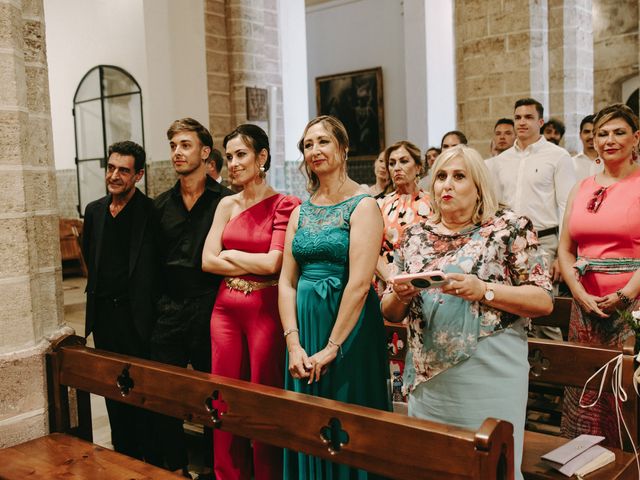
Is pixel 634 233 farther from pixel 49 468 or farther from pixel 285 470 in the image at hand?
pixel 49 468

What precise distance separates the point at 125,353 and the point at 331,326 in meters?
1.08

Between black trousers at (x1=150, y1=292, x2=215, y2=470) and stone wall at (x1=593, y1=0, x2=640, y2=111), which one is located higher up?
stone wall at (x1=593, y1=0, x2=640, y2=111)

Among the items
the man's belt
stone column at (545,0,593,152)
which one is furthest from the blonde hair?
stone column at (545,0,593,152)

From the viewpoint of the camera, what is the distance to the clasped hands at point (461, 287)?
2004mm

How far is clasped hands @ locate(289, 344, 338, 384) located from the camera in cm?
243

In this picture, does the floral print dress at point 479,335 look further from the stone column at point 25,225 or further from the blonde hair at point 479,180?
the stone column at point 25,225

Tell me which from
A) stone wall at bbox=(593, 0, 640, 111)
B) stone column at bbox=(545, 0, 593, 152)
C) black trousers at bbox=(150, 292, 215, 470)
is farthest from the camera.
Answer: stone wall at bbox=(593, 0, 640, 111)

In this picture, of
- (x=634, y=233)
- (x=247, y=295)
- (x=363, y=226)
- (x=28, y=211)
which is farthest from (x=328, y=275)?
(x=634, y=233)

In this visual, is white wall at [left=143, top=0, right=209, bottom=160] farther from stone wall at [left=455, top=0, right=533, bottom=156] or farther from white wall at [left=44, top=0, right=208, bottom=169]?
stone wall at [left=455, top=0, right=533, bottom=156]

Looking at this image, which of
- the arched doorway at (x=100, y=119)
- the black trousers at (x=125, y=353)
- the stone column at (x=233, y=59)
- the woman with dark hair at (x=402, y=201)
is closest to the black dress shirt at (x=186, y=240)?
the black trousers at (x=125, y=353)

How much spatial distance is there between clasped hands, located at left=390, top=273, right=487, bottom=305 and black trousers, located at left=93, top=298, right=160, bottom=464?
55.5 inches

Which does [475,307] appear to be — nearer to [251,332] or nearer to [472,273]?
[472,273]

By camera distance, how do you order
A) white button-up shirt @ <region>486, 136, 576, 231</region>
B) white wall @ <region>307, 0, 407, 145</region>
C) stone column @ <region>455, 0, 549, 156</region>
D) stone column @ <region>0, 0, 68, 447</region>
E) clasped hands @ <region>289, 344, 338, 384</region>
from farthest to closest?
white wall @ <region>307, 0, 407, 145</region> < stone column @ <region>455, 0, 549, 156</region> < white button-up shirt @ <region>486, 136, 576, 231</region> < stone column @ <region>0, 0, 68, 447</region> < clasped hands @ <region>289, 344, 338, 384</region>

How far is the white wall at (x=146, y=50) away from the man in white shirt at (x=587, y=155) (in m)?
4.03
